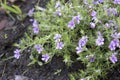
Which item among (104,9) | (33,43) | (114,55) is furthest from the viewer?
(33,43)

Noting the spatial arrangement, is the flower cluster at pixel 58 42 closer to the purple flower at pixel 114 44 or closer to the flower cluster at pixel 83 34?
the flower cluster at pixel 83 34

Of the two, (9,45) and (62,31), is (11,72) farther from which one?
(62,31)

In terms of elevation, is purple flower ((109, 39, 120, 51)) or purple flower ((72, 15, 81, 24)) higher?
purple flower ((72, 15, 81, 24))

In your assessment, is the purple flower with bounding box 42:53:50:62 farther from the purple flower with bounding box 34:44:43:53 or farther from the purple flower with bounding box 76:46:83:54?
the purple flower with bounding box 76:46:83:54

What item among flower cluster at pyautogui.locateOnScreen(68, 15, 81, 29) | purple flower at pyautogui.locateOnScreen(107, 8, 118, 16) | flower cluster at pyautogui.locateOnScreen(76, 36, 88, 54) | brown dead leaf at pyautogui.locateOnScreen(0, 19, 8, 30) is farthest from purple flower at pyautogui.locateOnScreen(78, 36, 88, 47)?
brown dead leaf at pyautogui.locateOnScreen(0, 19, 8, 30)

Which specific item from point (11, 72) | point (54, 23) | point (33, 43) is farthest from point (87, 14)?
point (11, 72)

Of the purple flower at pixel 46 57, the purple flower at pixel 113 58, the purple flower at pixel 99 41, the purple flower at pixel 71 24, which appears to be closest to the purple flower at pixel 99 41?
the purple flower at pixel 99 41

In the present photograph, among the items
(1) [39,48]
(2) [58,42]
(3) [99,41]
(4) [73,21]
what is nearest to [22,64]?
(1) [39,48]

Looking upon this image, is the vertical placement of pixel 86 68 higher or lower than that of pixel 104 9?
lower
